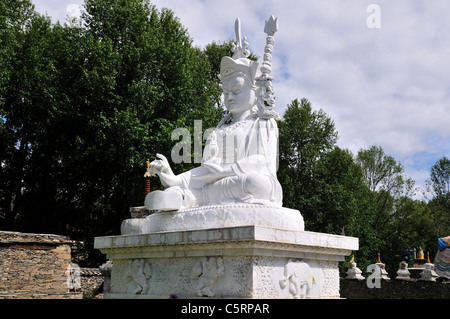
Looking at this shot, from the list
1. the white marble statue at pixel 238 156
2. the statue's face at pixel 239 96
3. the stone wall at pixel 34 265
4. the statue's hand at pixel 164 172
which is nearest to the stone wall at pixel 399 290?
the stone wall at pixel 34 265

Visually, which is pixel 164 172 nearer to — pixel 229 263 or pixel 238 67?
pixel 229 263

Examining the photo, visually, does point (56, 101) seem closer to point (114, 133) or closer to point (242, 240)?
point (114, 133)

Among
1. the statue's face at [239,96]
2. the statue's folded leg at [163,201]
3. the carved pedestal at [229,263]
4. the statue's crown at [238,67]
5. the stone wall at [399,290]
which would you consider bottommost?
the stone wall at [399,290]

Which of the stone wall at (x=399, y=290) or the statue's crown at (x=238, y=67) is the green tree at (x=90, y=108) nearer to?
the stone wall at (x=399, y=290)

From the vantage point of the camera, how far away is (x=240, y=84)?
713 centimetres

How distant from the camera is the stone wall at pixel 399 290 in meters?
15.8

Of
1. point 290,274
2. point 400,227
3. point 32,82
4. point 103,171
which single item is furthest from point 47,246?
point 400,227

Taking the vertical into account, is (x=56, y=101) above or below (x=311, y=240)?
above

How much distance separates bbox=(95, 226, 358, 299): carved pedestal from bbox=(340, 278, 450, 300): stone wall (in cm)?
1166

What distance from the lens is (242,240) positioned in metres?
4.84

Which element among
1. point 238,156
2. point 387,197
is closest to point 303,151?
point 387,197

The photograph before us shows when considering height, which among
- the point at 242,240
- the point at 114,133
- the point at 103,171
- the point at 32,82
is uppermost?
the point at 32,82
